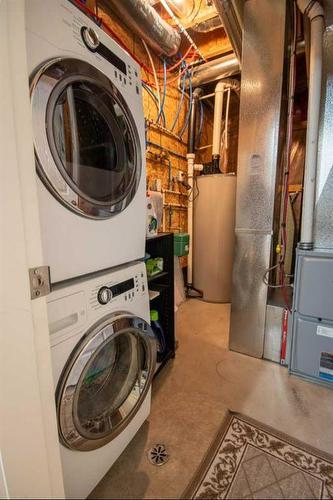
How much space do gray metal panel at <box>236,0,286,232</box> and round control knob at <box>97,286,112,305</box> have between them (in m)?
1.26

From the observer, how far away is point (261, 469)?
3.17 ft

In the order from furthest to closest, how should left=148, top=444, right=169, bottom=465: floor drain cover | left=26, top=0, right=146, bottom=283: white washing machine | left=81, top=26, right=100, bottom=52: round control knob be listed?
left=148, top=444, right=169, bottom=465: floor drain cover, left=81, top=26, right=100, bottom=52: round control knob, left=26, top=0, right=146, bottom=283: white washing machine

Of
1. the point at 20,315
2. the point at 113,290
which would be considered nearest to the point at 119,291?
the point at 113,290

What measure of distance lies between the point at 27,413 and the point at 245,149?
1854 millimetres

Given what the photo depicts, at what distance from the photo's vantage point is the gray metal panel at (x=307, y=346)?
1444 mm

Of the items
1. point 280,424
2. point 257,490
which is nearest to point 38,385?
point 257,490

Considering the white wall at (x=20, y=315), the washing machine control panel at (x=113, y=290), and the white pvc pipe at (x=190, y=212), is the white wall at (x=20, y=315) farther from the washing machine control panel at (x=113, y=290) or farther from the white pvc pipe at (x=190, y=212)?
the white pvc pipe at (x=190, y=212)

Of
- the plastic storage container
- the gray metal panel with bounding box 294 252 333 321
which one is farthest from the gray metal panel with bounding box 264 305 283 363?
the plastic storage container

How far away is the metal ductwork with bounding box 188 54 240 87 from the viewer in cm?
231

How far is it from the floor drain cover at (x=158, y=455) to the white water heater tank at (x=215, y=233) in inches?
74.0

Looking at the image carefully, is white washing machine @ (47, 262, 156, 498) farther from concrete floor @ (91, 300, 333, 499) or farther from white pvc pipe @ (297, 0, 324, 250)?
white pvc pipe @ (297, 0, 324, 250)

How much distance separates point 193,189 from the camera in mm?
2832

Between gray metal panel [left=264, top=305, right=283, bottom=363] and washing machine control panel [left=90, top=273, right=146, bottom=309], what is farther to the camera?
gray metal panel [left=264, top=305, right=283, bottom=363]

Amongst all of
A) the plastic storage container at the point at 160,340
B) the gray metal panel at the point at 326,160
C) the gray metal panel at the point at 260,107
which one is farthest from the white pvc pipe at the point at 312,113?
the plastic storage container at the point at 160,340
